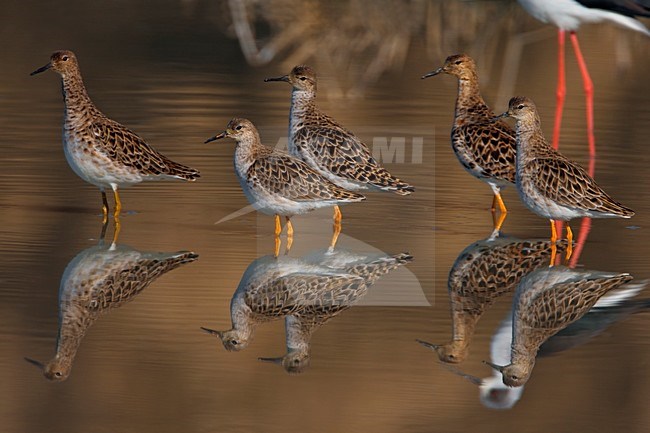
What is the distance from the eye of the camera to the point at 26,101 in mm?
16859

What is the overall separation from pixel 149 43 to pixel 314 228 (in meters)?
10.3

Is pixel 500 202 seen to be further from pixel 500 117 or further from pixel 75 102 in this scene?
pixel 75 102

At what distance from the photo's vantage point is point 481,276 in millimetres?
10117

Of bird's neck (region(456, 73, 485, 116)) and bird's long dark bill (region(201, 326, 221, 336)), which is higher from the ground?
bird's neck (region(456, 73, 485, 116))

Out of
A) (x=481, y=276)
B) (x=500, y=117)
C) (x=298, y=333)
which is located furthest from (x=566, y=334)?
(x=500, y=117)

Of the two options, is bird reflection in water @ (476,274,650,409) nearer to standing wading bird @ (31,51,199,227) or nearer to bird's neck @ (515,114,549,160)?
bird's neck @ (515,114,549,160)

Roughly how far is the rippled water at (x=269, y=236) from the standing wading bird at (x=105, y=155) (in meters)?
0.31

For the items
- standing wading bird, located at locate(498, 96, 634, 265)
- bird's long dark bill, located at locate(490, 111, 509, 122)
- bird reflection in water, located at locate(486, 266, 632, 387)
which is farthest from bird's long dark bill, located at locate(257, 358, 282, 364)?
bird's long dark bill, located at locate(490, 111, 509, 122)

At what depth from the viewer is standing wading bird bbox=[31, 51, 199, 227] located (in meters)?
11.6

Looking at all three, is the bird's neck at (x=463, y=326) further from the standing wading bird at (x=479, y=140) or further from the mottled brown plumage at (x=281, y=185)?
Answer: the standing wading bird at (x=479, y=140)

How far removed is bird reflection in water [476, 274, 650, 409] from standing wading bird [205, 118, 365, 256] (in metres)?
2.27

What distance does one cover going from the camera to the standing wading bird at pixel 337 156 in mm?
11781

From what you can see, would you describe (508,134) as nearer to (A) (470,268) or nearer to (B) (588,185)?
(B) (588,185)

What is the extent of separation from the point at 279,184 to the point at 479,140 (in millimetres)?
2167
